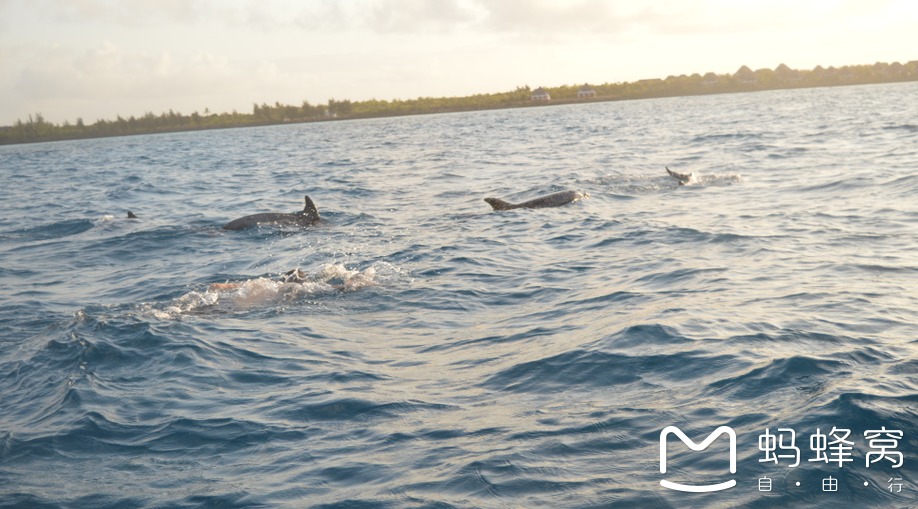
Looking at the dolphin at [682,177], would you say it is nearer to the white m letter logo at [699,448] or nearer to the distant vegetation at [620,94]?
the white m letter logo at [699,448]

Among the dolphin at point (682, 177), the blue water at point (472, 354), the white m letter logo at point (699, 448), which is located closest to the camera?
the white m letter logo at point (699, 448)

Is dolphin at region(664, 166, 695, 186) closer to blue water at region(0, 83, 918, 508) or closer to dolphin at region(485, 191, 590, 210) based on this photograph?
blue water at region(0, 83, 918, 508)

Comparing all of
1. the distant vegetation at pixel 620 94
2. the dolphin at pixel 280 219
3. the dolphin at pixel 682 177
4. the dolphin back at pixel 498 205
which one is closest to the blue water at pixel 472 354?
the dolphin back at pixel 498 205

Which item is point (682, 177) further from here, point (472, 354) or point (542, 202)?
point (472, 354)

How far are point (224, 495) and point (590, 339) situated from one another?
440 centimetres

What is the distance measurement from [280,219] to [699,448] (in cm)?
1428

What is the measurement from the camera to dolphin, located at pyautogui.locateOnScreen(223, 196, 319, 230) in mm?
18734

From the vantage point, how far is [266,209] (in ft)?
76.2

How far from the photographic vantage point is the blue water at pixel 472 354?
229 inches

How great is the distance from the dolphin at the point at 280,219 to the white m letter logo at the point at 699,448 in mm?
13634

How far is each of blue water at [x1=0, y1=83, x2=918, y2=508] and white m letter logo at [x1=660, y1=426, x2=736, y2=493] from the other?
0.20 ft

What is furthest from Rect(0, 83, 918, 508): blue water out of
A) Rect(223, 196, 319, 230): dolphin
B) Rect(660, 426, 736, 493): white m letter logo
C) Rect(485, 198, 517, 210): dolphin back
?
Rect(223, 196, 319, 230): dolphin

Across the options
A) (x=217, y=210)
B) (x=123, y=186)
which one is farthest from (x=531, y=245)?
(x=123, y=186)

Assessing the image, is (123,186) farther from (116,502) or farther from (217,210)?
(116,502)
